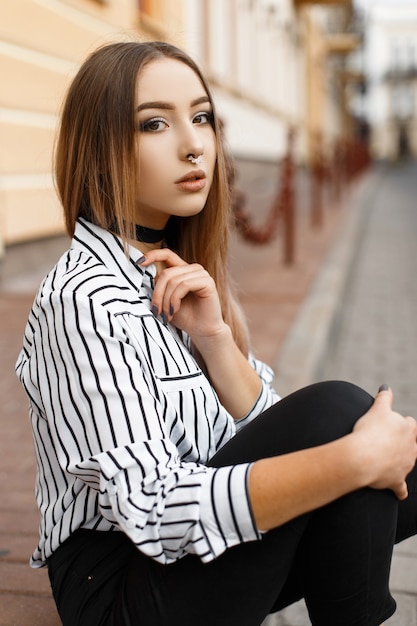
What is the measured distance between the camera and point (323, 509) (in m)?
1.46

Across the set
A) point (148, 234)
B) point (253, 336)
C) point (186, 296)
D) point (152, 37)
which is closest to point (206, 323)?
point (186, 296)

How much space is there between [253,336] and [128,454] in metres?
3.54

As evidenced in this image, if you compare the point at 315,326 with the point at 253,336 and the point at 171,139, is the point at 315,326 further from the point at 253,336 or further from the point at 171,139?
the point at 171,139

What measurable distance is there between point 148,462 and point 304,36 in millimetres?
24329

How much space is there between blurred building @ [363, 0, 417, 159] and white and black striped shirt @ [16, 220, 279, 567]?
71705 millimetres

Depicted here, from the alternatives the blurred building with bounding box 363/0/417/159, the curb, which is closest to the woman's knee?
the curb

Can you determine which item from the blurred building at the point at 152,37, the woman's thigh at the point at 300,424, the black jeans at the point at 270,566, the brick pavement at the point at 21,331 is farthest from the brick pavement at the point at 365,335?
the blurred building at the point at 152,37

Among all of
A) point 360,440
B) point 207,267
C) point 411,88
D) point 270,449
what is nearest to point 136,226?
point 207,267

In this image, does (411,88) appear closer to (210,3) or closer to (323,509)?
(210,3)

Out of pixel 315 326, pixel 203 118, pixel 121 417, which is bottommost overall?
pixel 315 326

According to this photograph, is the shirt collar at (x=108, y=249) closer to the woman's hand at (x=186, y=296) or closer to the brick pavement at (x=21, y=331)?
the woman's hand at (x=186, y=296)

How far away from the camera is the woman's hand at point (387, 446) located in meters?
1.39

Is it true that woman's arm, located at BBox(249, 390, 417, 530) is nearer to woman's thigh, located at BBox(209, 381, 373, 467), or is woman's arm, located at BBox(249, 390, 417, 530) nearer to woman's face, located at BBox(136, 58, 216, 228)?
woman's thigh, located at BBox(209, 381, 373, 467)

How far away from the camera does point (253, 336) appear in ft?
15.9
